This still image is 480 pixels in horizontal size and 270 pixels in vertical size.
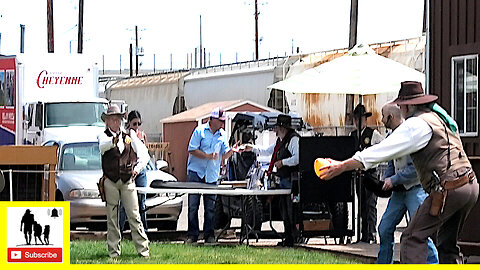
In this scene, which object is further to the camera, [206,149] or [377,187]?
[206,149]

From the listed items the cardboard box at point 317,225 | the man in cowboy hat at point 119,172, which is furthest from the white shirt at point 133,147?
the cardboard box at point 317,225

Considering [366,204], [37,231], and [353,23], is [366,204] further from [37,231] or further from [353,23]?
[353,23]

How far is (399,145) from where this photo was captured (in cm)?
748

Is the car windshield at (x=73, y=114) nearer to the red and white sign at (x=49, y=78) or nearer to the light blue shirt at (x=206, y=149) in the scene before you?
the red and white sign at (x=49, y=78)

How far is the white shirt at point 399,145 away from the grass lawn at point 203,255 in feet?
12.1

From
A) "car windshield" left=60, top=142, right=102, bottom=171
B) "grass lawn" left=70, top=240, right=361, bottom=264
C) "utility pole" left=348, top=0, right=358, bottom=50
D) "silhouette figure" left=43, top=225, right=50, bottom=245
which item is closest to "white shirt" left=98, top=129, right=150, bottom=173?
"grass lawn" left=70, top=240, right=361, bottom=264

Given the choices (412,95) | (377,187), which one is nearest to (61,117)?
(377,187)

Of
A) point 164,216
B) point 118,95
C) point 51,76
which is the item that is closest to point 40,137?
point 51,76

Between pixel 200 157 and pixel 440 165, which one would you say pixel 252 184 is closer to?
pixel 200 157

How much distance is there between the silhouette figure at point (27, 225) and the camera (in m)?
8.81

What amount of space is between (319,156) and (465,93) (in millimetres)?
1839

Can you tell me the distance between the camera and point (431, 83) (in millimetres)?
13047

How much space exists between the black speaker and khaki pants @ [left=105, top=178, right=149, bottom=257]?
218 centimetres

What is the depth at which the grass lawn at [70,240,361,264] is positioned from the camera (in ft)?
36.3
